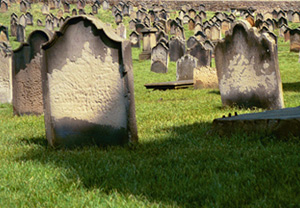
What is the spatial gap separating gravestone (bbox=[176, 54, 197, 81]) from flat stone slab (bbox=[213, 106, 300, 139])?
27.1 feet

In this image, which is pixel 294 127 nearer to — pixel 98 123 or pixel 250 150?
pixel 250 150

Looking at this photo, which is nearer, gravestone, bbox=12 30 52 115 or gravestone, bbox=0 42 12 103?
gravestone, bbox=12 30 52 115

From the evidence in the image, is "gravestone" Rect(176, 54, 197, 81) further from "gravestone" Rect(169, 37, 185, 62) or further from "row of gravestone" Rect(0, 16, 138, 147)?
"row of gravestone" Rect(0, 16, 138, 147)

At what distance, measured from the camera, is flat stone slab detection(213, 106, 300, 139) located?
14.4 ft

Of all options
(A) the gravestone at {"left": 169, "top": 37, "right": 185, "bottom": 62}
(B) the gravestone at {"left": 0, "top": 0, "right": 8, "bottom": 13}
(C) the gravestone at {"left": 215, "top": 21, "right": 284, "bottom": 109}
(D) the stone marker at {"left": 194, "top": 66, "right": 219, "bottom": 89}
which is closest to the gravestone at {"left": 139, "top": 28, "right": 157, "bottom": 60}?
(A) the gravestone at {"left": 169, "top": 37, "right": 185, "bottom": 62}

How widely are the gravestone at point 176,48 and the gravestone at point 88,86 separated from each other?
1444 centimetres

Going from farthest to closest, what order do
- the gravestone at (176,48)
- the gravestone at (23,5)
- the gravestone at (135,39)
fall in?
the gravestone at (23,5), the gravestone at (135,39), the gravestone at (176,48)

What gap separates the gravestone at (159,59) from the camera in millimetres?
16922

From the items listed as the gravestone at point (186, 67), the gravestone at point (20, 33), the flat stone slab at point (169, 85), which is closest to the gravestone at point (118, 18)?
the gravestone at point (20, 33)

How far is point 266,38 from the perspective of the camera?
276 inches

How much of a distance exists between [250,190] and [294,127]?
1.47 m

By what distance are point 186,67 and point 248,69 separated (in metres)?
5.93

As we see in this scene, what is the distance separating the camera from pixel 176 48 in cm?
1964

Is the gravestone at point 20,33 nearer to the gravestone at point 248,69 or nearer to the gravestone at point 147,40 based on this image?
the gravestone at point 147,40
